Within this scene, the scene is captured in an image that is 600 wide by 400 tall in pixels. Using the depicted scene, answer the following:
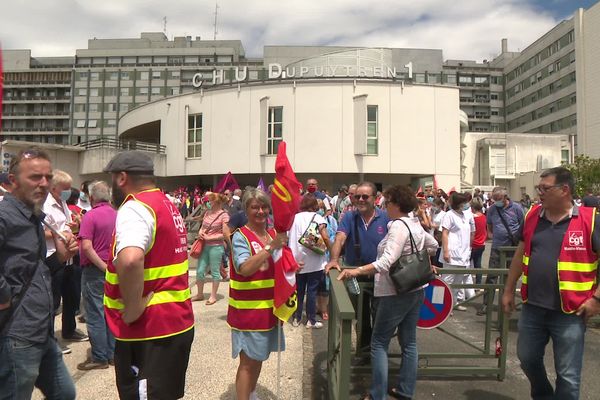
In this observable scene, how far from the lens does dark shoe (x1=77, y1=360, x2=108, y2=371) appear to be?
14.1ft

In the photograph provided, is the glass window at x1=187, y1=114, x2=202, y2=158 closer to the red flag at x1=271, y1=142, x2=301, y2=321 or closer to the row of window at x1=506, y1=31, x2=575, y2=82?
the red flag at x1=271, y1=142, x2=301, y2=321

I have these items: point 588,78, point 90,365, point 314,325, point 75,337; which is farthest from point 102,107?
A: point 90,365

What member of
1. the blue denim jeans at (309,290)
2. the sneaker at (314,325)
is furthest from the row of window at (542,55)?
the sneaker at (314,325)

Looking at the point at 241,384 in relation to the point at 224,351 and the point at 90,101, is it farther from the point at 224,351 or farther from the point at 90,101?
the point at 90,101

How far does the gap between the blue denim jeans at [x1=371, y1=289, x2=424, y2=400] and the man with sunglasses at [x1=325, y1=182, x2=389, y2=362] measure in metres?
1.05

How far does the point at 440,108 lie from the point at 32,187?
28.6 metres

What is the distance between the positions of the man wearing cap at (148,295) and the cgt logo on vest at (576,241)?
2592mm

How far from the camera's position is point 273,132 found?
29391 millimetres

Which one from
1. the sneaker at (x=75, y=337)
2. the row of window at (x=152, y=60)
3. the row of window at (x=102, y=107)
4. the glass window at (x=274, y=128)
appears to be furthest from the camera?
the row of window at (x=152, y=60)

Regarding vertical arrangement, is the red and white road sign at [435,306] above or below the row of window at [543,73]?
below

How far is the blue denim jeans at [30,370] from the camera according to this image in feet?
7.02

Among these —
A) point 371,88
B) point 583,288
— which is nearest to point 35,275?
point 583,288

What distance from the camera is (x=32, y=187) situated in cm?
232

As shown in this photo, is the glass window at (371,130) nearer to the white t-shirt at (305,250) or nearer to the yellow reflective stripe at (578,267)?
the white t-shirt at (305,250)
